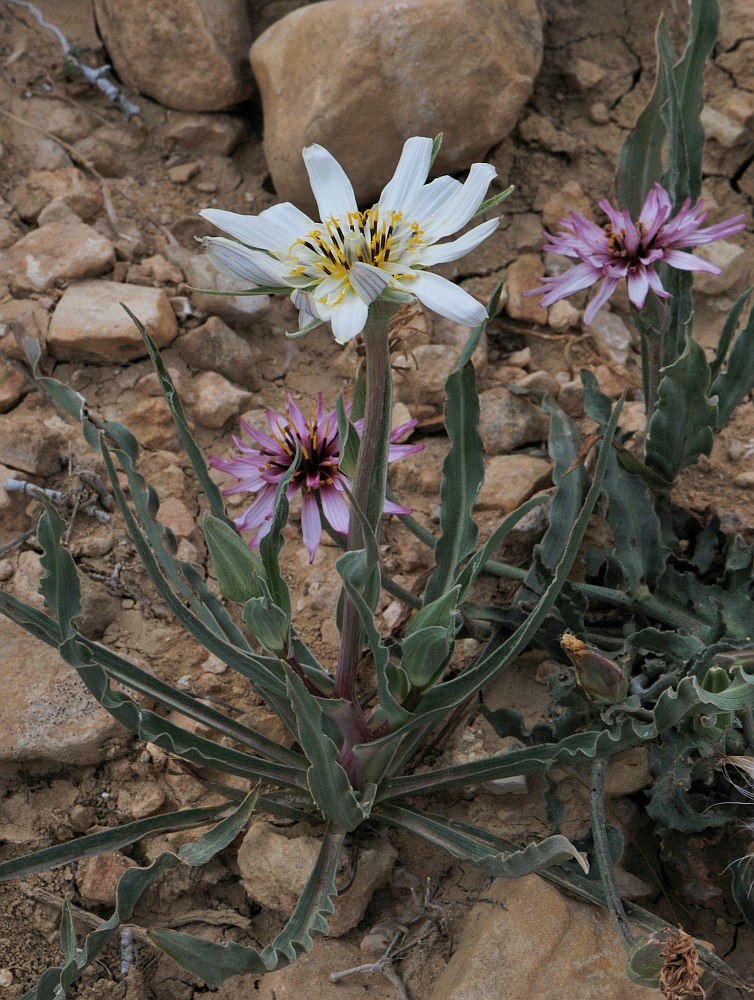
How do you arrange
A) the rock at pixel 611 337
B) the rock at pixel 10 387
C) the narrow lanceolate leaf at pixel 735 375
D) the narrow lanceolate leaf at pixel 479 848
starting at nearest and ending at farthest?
the narrow lanceolate leaf at pixel 479 848 → the narrow lanceolate leaf at pixel 735 375 → the rock at pixel 10 387 → the rock at pixel 611 337

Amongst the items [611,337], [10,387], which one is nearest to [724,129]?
[611,337]

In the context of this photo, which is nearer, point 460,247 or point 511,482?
point 460,247

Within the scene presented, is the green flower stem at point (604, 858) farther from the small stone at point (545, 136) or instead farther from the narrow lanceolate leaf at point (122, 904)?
the small stone at point (545, 136)

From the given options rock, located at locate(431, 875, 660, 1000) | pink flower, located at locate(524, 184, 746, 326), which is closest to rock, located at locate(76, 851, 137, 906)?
rock, located at locate(431, 875, 660, 1000)

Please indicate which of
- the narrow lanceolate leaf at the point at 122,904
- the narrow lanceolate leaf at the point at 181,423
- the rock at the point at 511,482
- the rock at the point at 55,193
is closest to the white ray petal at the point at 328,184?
the narrow lanceolate leaf at the point at 181,423

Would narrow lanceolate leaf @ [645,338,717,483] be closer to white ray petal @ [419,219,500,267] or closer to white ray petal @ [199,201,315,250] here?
white ray petal @ [419,219,500,267]

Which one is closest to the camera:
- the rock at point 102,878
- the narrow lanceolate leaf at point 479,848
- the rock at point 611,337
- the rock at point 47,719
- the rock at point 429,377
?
the narrow lanceolate leaf at point 479,848

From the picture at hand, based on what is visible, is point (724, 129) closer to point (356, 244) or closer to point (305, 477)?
point (305, 477)

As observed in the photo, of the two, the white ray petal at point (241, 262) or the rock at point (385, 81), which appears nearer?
the white ray petal at point (241, 262)
